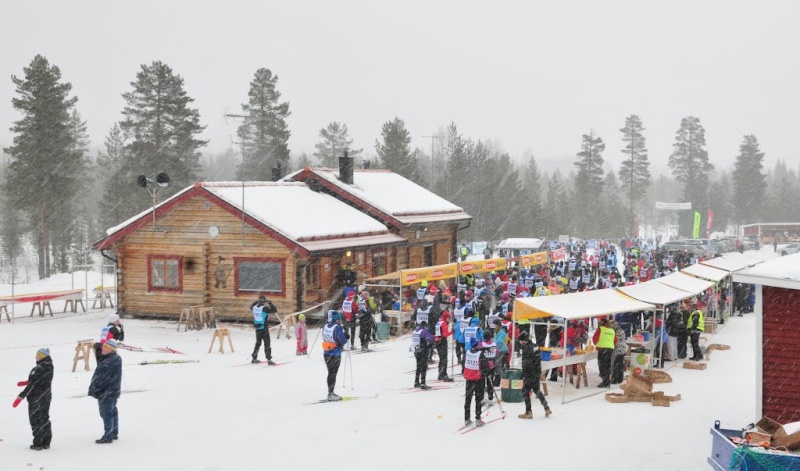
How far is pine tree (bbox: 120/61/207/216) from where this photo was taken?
56188 mm

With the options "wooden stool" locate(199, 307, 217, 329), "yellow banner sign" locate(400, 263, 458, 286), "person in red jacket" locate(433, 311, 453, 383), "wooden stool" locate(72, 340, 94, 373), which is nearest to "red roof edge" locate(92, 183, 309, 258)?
"wooden stool" locate(199, 307, 217, 329)

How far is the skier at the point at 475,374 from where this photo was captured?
13320 mm

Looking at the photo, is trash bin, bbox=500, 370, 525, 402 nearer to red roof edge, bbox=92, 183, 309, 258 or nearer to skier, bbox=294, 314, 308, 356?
skier, bbox=294, 314, 308, 356

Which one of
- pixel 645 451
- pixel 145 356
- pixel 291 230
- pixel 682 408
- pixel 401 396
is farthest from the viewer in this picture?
pixel 291 230

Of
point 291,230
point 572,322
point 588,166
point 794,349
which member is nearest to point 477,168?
point 588,166

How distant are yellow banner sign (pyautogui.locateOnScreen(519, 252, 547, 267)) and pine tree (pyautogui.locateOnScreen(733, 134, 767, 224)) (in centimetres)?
6842

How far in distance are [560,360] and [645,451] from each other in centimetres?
419

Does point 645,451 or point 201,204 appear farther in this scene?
point 201,204

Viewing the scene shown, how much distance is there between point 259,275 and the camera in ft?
87.5

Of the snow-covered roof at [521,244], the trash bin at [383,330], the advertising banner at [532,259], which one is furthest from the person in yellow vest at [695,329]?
the snow-covered roof at [521,244]

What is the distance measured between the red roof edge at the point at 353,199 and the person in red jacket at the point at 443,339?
16.6 meters

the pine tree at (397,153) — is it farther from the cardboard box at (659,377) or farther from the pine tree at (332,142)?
the cardboard box at (659,377)

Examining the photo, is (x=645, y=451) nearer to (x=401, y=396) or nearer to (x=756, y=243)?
(x=401, y=396)

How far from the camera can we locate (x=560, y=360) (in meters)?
16.3
